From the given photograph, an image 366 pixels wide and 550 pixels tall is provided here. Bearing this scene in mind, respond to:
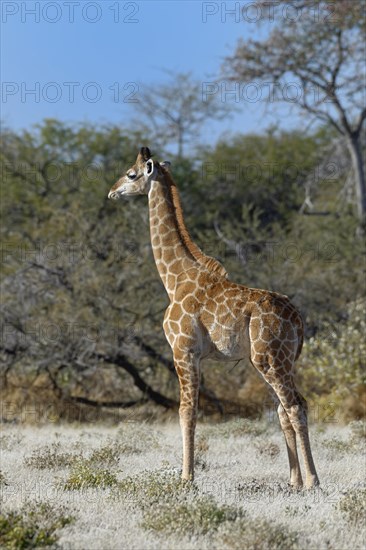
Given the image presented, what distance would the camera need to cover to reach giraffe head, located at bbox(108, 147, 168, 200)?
885 centimetres

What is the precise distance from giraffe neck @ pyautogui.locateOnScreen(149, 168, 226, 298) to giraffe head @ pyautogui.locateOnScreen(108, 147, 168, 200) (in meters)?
0.07

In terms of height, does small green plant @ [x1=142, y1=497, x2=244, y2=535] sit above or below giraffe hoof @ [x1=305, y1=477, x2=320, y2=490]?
above

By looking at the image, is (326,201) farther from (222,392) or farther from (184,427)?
(184,427)

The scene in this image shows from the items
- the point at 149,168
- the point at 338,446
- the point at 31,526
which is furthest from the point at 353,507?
the point at 338,446

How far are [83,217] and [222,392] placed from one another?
14.3 ft

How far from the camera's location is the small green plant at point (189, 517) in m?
6.00

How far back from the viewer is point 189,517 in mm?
6102

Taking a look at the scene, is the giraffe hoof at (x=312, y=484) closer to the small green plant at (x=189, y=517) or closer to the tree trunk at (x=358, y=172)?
the small green plant at (x=189, y=517)

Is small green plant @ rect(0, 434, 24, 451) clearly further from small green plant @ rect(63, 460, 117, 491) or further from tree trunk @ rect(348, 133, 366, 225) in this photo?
tree trunk @ rect(348, 133, 366, 225)

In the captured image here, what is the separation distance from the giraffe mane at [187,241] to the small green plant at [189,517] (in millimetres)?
2614

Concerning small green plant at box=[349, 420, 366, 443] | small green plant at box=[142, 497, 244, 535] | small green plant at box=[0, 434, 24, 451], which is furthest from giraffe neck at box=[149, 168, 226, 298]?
small green plant at box=[349, 420, 366, 443]

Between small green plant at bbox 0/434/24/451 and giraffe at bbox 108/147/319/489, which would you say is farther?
small green plant at bbox 0/434/24/451

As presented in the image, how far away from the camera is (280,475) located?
9.06 m

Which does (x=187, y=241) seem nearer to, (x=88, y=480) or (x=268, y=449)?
(x=88, y=480)
